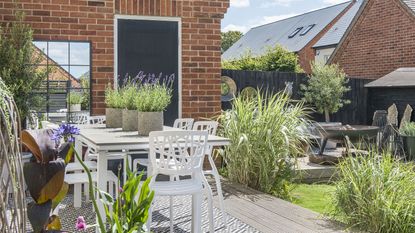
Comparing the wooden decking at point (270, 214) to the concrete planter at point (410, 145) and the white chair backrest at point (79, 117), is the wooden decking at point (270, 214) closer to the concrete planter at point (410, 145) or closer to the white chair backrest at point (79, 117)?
the white chair backrest at point (79, 117)

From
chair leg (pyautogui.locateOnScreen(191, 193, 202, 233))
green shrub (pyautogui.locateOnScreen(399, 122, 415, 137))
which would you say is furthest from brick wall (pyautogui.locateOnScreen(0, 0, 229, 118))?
green shrub (pyautogui.locateOnScreen(399, 122, 415, 137))

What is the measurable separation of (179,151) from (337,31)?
69.4 feet

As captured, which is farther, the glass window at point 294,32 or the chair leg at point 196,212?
the glass window at point 294,32

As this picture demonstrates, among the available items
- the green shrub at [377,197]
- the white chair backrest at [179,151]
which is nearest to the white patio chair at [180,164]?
the white chair backrest at [179,151]

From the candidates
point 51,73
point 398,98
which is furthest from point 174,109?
point 398,98

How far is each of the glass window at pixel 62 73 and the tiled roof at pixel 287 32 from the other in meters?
20.6

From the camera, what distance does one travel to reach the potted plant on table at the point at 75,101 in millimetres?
6836

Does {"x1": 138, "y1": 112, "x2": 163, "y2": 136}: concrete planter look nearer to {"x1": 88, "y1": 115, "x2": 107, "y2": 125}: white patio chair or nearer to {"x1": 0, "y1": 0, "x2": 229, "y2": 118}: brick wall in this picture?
{"x1": 88, "y1": 115, "x2": 107, "y2": 125}: white patio chair

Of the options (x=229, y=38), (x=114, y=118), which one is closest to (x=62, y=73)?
(x=114, y=118)

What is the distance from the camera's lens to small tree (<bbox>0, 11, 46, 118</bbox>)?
5.99m

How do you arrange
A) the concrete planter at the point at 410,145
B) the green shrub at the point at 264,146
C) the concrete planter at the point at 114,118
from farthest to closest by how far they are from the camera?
the concrete planter at the point at 410,145 → the green shrub at the point at 264,146 → the concrete planter at the point at 114,118

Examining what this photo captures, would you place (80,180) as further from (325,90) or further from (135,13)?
(325,90)

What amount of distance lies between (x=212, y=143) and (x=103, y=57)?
10.2ft

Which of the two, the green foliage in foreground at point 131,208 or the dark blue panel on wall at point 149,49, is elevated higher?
the dark blue panel on wall at point 149,49
